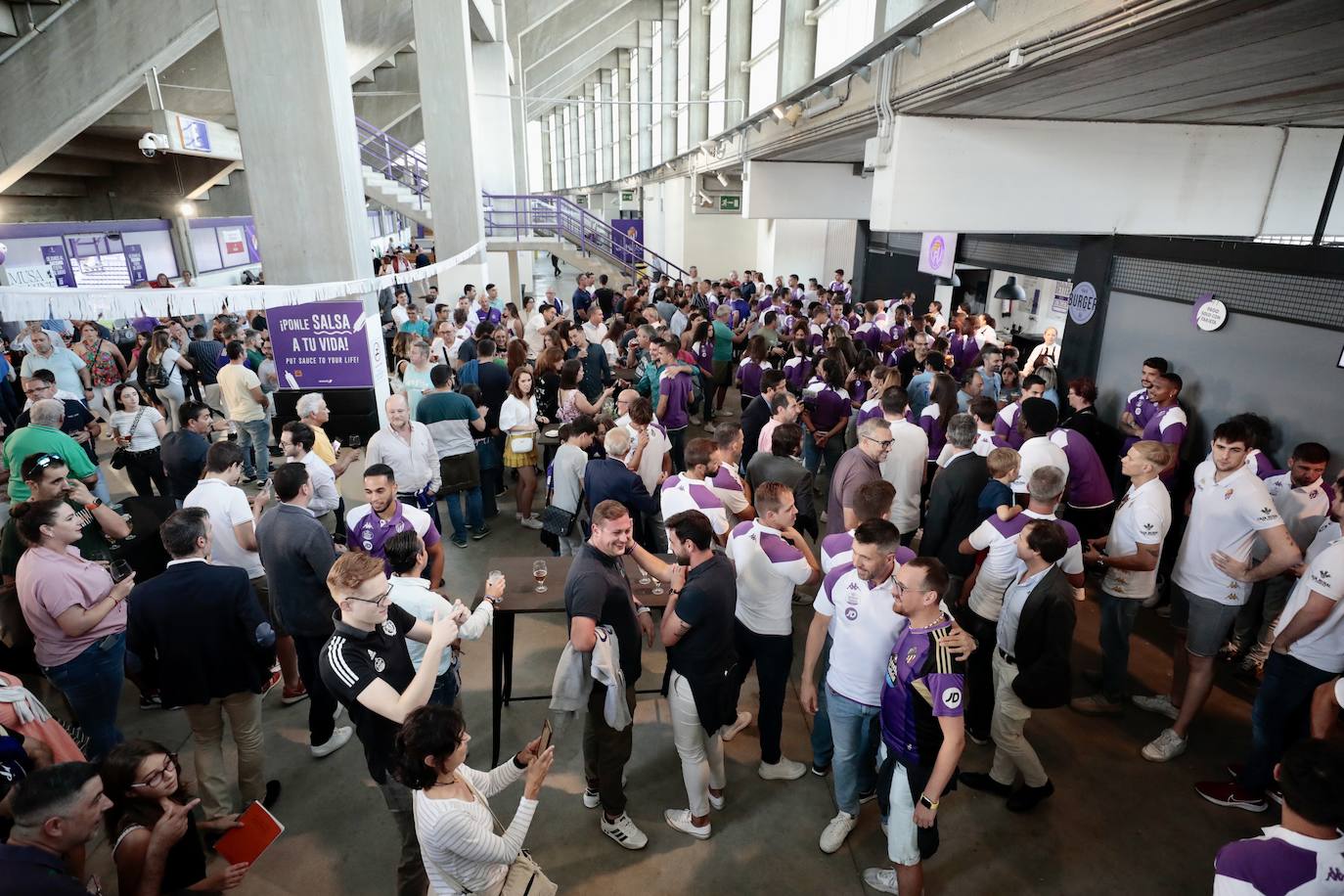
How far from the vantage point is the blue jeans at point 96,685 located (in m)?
3.12

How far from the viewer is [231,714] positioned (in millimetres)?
3121

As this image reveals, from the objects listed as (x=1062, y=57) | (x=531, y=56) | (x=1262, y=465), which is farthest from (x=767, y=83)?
(x=531, y=56)

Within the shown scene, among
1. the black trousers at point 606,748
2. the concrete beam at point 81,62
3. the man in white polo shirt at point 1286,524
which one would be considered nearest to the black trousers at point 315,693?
the black trousers at point 606,748

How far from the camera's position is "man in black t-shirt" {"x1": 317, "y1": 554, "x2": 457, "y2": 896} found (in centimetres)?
235

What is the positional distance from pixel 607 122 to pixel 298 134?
28.9 metres

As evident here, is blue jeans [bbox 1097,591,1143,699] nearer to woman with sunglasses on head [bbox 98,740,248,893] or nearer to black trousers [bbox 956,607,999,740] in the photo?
black trousers [bbox 956,607,999,740]

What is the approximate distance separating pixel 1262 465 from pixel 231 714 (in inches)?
240

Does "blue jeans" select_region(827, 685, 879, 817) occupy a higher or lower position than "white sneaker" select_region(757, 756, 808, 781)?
higher

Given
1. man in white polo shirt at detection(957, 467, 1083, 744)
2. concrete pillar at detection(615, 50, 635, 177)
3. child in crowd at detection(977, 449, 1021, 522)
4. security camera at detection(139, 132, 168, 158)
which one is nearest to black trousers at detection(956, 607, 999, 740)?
man in white polo shirt at detection(957, 467, 1083, 744)

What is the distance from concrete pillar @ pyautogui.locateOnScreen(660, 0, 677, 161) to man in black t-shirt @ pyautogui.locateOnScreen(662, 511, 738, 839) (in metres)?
19.4

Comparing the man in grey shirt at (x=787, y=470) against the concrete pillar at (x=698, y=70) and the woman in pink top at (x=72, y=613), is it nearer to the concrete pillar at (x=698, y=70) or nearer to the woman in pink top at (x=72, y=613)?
the woman in pink top at (x=72, y=613)

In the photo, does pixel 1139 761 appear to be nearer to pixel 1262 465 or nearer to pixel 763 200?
pixel 1262 465

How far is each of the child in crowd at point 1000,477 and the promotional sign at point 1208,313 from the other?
9.20 feet

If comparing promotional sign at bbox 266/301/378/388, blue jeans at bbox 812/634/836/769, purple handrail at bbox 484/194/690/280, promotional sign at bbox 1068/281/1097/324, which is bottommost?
blue jeans at bbox 812/634/836/769
